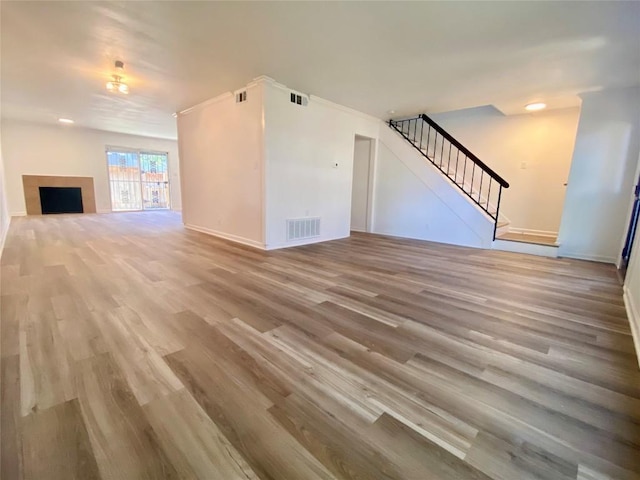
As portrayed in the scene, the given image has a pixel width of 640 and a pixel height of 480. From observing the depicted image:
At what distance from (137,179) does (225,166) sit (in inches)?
262

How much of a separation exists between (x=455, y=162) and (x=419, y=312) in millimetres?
5293

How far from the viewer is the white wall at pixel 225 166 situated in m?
4.37

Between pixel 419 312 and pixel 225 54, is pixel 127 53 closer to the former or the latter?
pixel 225 54

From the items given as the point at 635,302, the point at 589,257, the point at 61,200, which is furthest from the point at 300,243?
the point at 61,200

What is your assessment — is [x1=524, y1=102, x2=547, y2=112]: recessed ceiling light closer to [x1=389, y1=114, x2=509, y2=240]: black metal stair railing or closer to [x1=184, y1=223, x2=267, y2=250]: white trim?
[x1=389, y1=114, x2=509, y2=240]: black metal stair railing

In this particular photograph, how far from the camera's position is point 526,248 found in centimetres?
469

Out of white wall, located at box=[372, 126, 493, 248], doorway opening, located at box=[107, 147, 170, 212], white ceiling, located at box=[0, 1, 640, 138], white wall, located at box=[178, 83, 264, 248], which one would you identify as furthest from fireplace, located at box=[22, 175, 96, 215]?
white wall, located at box=[372, 126, 493, 248]

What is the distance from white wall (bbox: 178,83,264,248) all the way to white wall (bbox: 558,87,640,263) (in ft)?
16.3

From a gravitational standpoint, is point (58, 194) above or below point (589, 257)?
above

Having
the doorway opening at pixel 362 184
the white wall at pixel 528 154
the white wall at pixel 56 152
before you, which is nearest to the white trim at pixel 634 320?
the white wall at pixel 528 154

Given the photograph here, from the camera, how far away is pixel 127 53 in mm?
3363

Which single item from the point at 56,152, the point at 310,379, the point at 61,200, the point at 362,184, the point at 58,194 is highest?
the point at 56,152

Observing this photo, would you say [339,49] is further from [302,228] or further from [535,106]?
[535,106]

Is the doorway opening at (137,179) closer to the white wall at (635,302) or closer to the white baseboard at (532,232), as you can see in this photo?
the white baseboard at (532,232)
